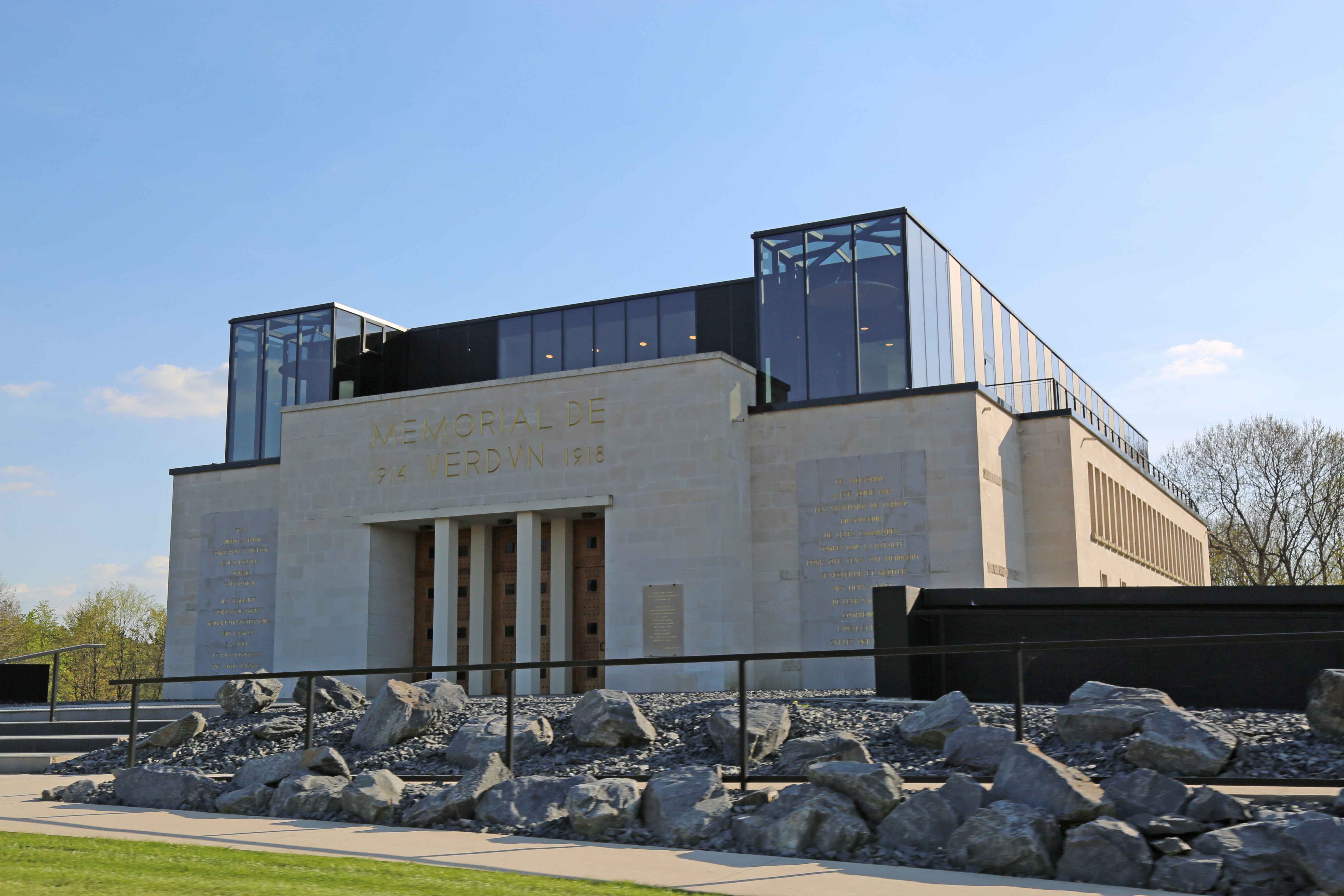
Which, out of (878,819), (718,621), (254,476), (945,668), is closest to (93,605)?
(254,476)

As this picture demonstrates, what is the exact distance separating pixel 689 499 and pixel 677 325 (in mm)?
9248

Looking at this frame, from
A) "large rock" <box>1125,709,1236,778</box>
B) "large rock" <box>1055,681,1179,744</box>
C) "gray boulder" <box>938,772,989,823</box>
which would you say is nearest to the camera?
"gray boulder" <box>938,772,989,823</box>

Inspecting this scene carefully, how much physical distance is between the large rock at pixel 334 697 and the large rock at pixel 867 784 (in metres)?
9.94

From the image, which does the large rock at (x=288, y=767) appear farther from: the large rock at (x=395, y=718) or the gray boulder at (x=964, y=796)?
the gray boulder at (x=964, y=796)

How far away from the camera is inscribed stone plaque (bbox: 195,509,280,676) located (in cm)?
3027

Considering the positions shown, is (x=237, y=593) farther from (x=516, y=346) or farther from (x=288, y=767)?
(x=288, y=767)

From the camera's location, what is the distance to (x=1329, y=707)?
10.8 m

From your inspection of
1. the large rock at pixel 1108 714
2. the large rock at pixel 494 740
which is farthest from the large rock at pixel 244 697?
the large rock at pixel 1108 714

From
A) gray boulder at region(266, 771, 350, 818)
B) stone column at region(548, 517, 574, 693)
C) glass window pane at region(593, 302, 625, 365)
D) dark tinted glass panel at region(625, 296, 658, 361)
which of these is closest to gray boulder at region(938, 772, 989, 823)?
gray boulder at region(266, 771, 350, 818)

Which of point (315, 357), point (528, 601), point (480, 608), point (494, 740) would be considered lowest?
point (494, 740)

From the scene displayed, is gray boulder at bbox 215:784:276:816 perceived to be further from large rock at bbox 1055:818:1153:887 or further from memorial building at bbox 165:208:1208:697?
memorial building at bbox 165:208:1208:697

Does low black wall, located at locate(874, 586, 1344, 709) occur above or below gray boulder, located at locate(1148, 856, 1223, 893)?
above

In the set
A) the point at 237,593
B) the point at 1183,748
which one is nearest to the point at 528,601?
the point at 237,593

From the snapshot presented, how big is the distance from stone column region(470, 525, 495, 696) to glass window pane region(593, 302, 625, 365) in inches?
282
